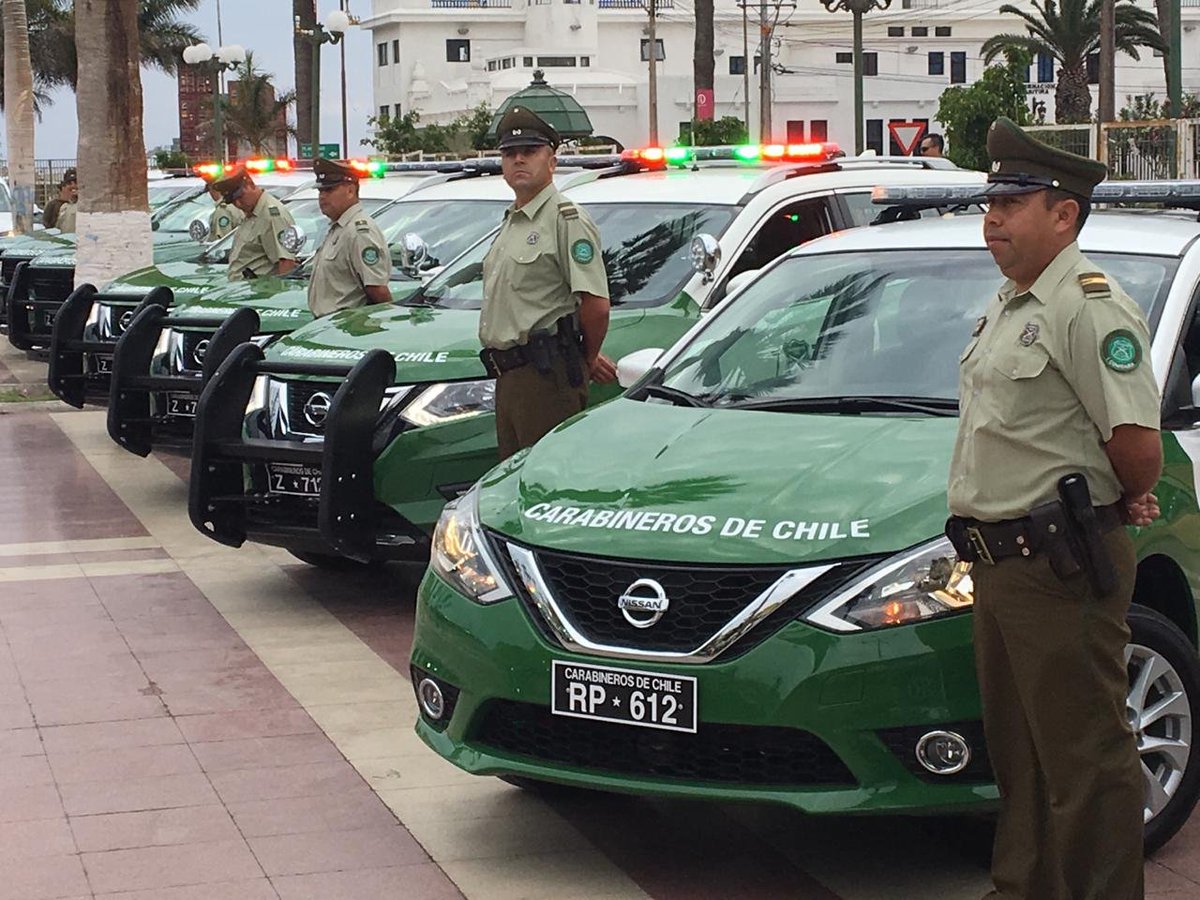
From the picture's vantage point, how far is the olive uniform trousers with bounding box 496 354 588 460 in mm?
7738

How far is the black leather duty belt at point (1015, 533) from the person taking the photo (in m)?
4.35

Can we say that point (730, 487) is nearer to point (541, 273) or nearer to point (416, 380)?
point (541, 273)

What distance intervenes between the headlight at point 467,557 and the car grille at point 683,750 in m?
0.29

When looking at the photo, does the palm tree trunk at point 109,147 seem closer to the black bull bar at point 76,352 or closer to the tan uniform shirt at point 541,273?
the black bull bar at point 76,352

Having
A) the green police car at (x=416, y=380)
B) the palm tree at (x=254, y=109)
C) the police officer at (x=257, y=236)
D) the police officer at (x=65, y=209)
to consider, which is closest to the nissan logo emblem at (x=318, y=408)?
the green police car at (x=416, y=380)

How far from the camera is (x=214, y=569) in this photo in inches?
383

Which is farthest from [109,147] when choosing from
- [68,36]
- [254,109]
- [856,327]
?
[254,109]

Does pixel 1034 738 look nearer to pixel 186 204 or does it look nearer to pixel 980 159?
pixel 186 204

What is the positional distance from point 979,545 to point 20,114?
94.0 ft

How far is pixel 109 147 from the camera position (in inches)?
679

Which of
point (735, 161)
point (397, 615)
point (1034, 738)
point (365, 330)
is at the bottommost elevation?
point (397, 615)

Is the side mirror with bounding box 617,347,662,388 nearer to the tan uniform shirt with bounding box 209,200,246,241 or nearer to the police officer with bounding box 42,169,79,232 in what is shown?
the tan uniform shirt with bounding box 209,200,246,241

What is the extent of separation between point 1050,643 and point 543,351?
364 cm

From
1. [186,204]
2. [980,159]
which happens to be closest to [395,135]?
[980,159]
